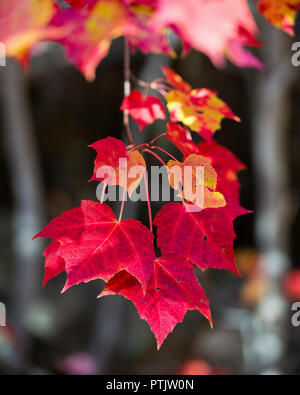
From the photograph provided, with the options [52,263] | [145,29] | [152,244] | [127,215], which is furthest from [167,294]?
[127,215]

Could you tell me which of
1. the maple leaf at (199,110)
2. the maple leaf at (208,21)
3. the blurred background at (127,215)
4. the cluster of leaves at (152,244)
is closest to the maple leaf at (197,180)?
the cluster of leaves at (152,244)

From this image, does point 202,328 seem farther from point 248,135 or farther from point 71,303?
point 248,135

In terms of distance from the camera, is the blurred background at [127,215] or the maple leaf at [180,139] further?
the blurred background at [127,215]

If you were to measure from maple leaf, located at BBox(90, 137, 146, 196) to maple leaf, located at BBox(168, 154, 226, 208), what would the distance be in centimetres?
5

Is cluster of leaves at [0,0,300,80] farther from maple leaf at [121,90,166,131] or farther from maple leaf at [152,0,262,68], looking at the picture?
maple leaf at [121,90,166,131]

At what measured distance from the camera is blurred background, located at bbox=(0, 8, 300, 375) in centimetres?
215

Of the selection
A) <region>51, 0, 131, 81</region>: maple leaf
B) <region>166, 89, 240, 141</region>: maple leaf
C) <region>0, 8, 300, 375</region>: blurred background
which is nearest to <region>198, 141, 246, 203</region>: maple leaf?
<region>166, 89, 240, 141</region>: maple leaf

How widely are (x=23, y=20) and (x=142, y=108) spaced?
0.27 meters

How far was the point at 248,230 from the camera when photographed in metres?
3.02

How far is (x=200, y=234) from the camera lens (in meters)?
0.51

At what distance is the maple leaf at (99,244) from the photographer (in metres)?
0.46

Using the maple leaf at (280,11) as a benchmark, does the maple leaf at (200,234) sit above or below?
below

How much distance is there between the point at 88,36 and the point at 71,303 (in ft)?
7.58

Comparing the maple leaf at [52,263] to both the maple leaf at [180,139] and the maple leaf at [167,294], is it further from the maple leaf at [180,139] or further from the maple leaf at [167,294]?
the maple leaf at [180,139]
